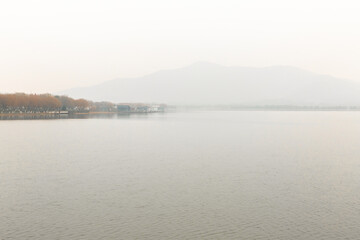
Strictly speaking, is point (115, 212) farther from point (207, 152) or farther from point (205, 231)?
point (207, 152)

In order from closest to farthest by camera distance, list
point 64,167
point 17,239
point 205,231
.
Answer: point 17,239 < point 205,231 < point 64,167

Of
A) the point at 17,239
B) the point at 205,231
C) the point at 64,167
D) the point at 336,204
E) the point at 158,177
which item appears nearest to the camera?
the point at 17,239

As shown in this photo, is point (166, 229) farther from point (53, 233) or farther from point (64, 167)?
point (64, 167)

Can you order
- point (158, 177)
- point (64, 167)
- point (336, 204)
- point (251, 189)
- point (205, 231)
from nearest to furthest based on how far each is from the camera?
point (205, 231)
point (336, 204)
point (251, 189)
point (158, 177)
point (64, 167)

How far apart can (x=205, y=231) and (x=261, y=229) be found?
372cm

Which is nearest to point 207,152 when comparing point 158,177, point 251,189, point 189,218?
point 158,177

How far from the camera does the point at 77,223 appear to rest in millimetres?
22391

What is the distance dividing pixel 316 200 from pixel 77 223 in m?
19.4

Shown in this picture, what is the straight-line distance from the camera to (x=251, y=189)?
31469 millimetres

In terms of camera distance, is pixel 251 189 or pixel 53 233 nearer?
pixel 53 233

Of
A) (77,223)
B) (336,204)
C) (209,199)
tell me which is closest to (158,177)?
(209,199)

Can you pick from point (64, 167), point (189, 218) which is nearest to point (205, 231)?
point (189, 218)

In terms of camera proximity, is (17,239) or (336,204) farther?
(336,204)

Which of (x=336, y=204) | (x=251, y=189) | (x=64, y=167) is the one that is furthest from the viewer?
(x=64, y=167)
